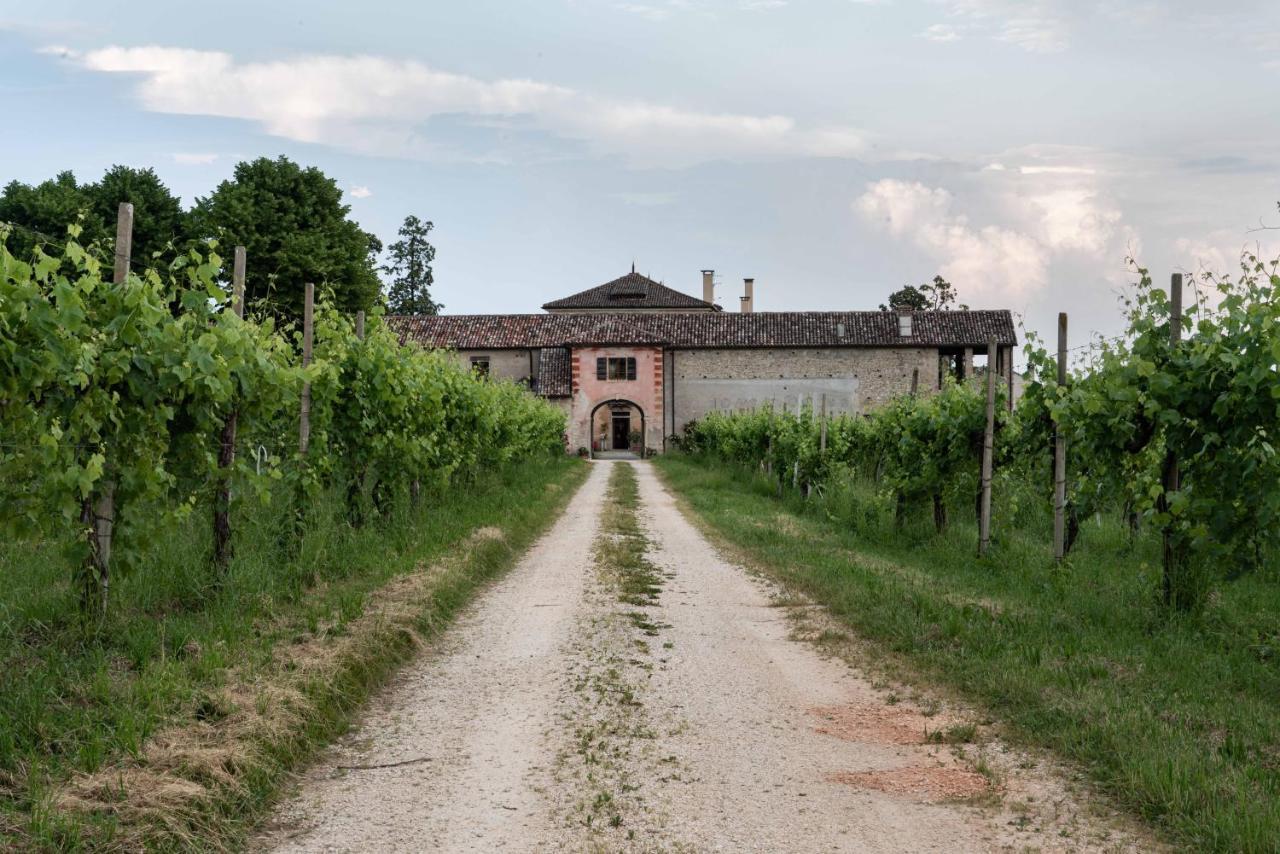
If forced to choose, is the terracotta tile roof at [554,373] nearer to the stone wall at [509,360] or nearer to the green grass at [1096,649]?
the stone wall at [509,360]

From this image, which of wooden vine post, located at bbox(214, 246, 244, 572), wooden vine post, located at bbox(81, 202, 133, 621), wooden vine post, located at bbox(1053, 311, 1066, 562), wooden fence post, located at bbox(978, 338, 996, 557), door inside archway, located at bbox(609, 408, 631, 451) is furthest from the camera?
door inside archway, located at bbox(609, 408, 631, 451)

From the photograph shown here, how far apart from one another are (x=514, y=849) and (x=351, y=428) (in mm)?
6366

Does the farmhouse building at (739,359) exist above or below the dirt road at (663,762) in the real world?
above

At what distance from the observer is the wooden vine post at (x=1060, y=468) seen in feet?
26.3

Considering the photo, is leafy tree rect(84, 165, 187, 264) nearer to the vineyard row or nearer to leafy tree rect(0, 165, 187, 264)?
leafy tree rect(0, 165, 187, 264)

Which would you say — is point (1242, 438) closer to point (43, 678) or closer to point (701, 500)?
point (43, 678)

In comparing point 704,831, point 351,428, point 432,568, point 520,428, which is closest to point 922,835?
point 704,831

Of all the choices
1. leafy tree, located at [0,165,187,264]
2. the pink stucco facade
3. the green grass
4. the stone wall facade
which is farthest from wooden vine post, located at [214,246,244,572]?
the pink stucco facade

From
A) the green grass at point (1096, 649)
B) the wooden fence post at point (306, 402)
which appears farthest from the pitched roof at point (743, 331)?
the wooden fence post at point (306, 402)

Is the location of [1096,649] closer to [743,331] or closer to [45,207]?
[45,207]

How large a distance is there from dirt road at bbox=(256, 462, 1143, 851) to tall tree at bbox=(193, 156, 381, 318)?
22455 mm

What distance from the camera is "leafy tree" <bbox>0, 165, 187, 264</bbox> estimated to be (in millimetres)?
26734

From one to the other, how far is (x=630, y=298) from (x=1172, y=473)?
45403 mm

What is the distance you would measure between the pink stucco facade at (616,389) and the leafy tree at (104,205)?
16.1 meters
